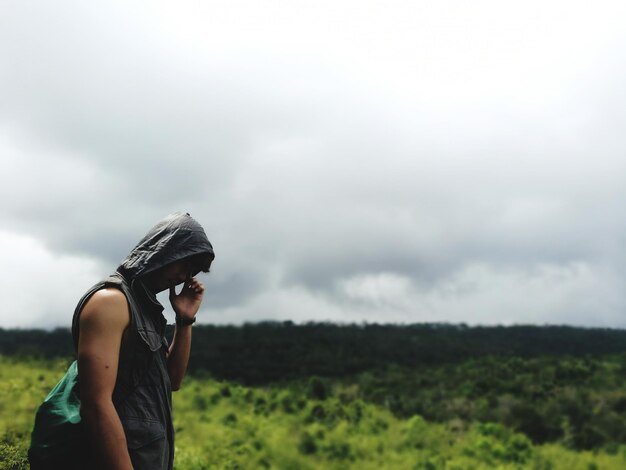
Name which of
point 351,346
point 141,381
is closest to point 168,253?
point 141,381

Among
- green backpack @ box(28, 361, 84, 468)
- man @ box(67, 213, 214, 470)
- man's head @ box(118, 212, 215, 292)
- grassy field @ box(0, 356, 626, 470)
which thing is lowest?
grassy field @ box(0, 356, 626, 470)

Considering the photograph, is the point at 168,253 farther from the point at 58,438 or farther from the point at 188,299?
the point at 58,438

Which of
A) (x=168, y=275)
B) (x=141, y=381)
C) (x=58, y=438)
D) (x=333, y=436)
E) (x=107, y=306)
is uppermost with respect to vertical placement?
(x=168, y=275)

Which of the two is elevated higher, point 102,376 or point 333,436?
point 102,376

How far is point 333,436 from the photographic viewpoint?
3212cm

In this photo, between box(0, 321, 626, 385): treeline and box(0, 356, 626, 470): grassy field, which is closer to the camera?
box(0, 356, 626, 470): grassy field

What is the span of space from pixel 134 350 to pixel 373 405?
4236 centimetres

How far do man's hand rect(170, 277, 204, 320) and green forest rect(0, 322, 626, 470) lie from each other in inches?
44.0

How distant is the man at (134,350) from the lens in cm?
183

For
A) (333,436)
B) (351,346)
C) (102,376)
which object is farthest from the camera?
(351,346)

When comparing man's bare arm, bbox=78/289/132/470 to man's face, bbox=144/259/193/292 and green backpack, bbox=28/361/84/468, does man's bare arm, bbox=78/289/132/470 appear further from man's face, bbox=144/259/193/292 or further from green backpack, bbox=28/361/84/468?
man's face, bbox=144/259/193/292

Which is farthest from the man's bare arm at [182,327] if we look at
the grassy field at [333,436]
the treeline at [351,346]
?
the treeline at [351,346]

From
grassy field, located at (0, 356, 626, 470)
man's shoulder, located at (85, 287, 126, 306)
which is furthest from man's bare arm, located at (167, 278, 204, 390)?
grassy field, located at (0, 356, 626, 470)

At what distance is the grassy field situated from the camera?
25.3 meters
